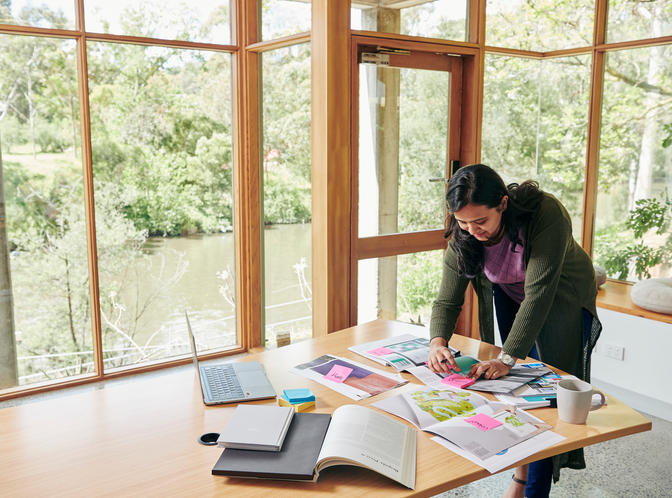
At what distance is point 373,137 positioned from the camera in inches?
142

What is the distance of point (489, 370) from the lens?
1.83 metres

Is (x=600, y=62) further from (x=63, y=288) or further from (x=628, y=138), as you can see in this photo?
(x=63, y=288)

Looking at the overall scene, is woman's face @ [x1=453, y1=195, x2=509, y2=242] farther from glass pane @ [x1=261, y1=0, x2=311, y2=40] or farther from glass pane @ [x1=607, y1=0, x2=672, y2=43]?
glass pane @ [x1=607, y1=0, x2=672, y2=43]

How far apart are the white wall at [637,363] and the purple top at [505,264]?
4.92 ft

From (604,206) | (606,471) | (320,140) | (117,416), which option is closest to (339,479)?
(117,416)

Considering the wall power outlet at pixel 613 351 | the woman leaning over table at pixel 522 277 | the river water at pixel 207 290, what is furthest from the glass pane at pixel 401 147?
the woman leaning over table at pixel 522 277

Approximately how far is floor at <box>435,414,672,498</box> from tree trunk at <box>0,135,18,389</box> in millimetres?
2471

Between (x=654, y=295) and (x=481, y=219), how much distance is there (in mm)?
1963

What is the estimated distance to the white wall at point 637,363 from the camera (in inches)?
128

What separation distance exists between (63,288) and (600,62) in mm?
3665

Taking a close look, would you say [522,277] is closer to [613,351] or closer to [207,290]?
[613,351]

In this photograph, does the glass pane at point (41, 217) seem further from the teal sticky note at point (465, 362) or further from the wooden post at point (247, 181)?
the teal sticky note at point (465, 362)

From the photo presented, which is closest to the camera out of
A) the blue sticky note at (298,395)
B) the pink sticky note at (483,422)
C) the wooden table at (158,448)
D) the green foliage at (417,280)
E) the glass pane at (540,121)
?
the wooden table at (158,448)

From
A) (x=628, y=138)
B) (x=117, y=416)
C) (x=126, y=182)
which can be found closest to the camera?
(x=117, y=416)
